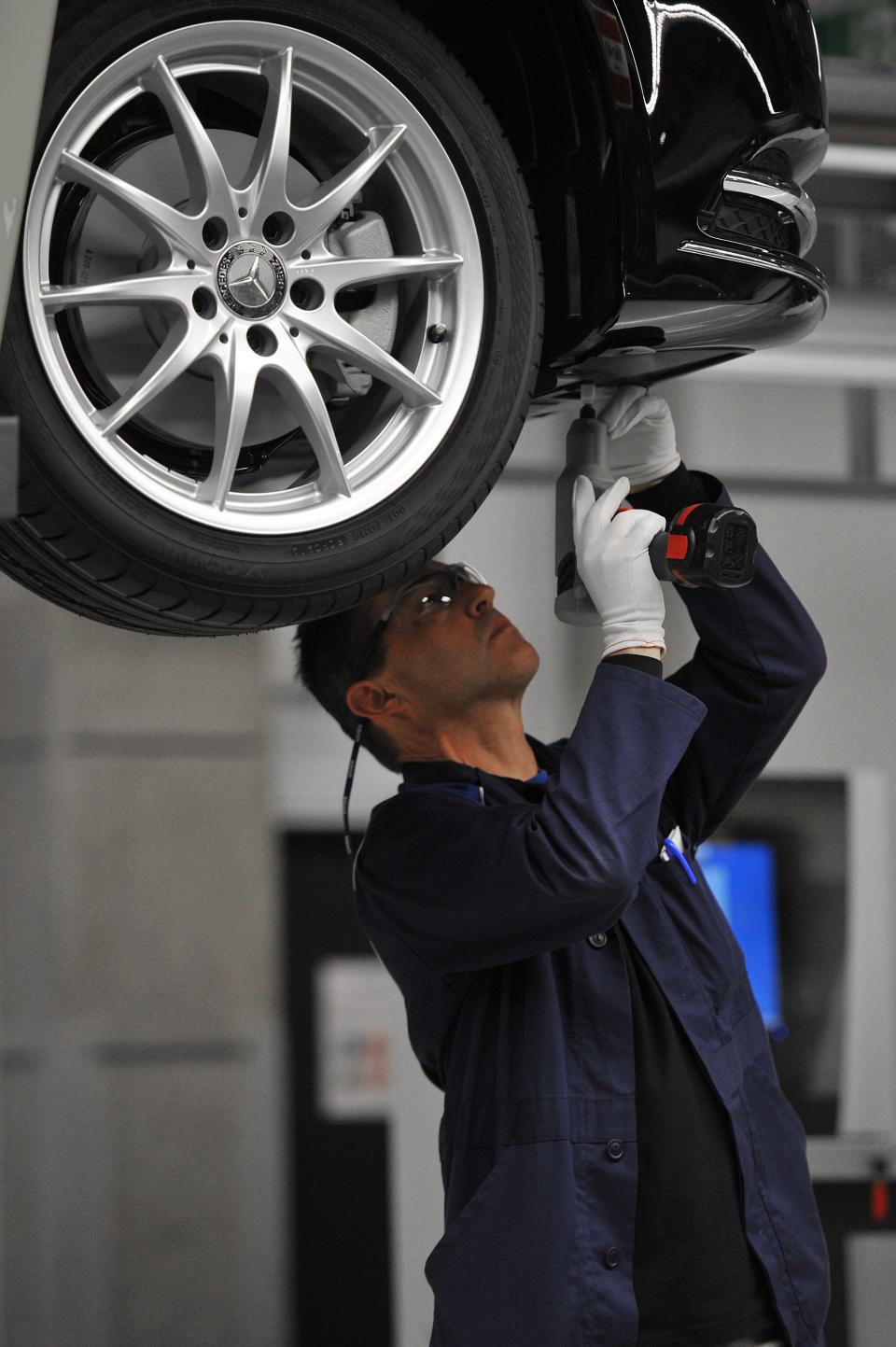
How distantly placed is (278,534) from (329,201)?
0.32 metres

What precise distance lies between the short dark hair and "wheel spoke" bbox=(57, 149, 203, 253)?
2.23 ft

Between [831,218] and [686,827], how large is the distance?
175 centimetres

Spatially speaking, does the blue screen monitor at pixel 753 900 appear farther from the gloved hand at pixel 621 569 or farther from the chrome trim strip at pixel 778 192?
the chrome trim strip at pixel 778 192

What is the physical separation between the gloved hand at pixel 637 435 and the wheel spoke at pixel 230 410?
524mm

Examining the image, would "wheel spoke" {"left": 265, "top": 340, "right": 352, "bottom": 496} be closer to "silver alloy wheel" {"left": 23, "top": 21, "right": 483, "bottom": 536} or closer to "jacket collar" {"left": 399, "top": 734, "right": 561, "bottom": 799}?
"silver alloy wheel" {"left": 23, "top": 21, "right": 483, "bottom": 536}

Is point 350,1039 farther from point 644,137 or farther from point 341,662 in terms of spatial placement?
point 644,137

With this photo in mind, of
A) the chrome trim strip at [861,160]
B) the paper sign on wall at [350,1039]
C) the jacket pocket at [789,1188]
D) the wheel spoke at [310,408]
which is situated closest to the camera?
the wheel spoke at [310,408]

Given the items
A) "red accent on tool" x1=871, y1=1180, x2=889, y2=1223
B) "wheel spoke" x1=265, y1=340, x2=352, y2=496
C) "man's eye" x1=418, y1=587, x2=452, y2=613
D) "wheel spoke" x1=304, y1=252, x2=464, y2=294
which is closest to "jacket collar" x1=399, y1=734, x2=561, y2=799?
"man's eye" x1=418, y1=587, x2=452, y2=613

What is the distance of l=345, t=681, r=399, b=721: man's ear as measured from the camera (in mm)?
2086

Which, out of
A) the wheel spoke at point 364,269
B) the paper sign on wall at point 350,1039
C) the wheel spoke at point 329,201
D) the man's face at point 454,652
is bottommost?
the paper sign on wall at point 350,1039

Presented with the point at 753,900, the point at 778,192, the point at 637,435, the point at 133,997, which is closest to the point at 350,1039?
the point at 133,997

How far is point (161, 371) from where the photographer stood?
1.49 m

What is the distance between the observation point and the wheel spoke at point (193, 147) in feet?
4.88

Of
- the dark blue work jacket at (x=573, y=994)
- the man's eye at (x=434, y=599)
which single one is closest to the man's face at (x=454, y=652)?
the man's eye at (x=434, y=599)
